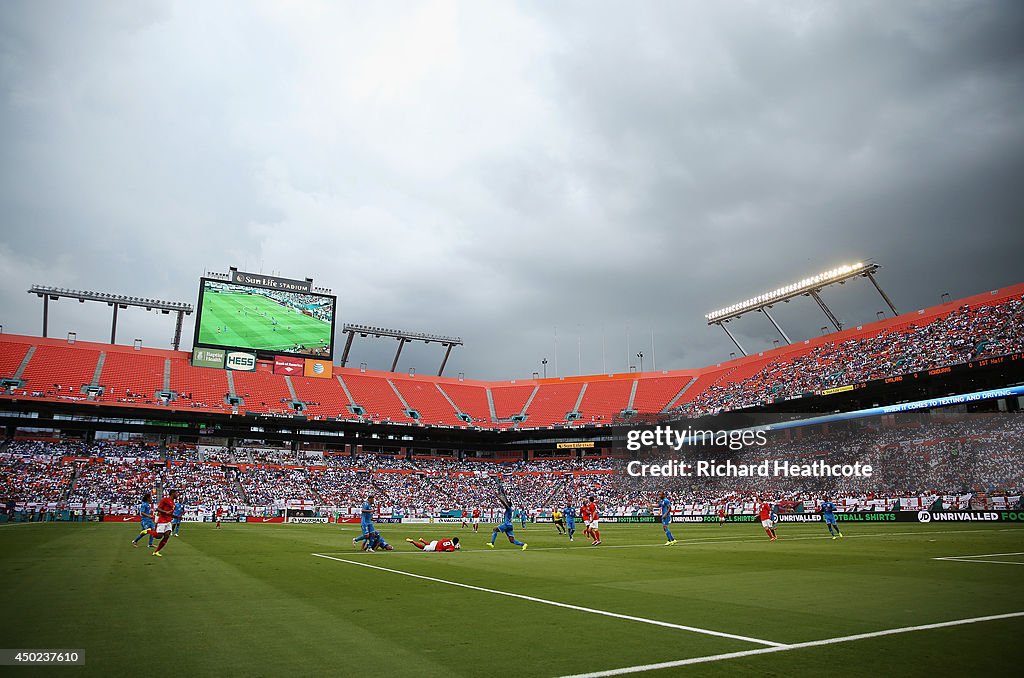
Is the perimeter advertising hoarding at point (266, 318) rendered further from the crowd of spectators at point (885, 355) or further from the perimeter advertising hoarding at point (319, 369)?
the crowd of spectators at point (885, 355)

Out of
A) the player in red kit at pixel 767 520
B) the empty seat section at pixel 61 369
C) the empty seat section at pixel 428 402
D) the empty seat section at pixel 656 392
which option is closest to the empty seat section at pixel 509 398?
the empty seat section at pixel 428 402

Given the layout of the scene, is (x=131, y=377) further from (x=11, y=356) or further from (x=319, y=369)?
(x=319, y=369)

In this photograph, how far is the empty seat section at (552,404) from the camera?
8300cm

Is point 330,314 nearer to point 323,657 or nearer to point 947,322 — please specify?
point 947,322

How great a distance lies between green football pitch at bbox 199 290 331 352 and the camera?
225 feet

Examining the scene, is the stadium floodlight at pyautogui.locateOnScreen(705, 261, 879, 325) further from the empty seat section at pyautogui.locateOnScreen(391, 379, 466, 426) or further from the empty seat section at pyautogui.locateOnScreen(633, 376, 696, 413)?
the empty seat section at pyautogui.locateOnScreen(391, 379, 466, 426)

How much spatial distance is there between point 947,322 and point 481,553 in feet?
168

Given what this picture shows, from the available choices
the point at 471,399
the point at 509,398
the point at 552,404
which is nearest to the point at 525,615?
the point at 552,404

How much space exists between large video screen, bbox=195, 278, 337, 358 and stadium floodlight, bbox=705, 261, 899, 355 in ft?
159

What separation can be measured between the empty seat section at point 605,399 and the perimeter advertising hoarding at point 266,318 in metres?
34.6

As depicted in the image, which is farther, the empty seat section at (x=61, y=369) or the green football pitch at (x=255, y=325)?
the green football pitch at (x=255, y=325)

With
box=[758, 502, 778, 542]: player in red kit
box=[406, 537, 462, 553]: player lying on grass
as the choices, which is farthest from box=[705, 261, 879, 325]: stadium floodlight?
box=[406, 537, 462, 553]: player lying on grass

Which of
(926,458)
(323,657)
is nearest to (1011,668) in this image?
(323,657)

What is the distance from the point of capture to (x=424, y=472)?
249ft
